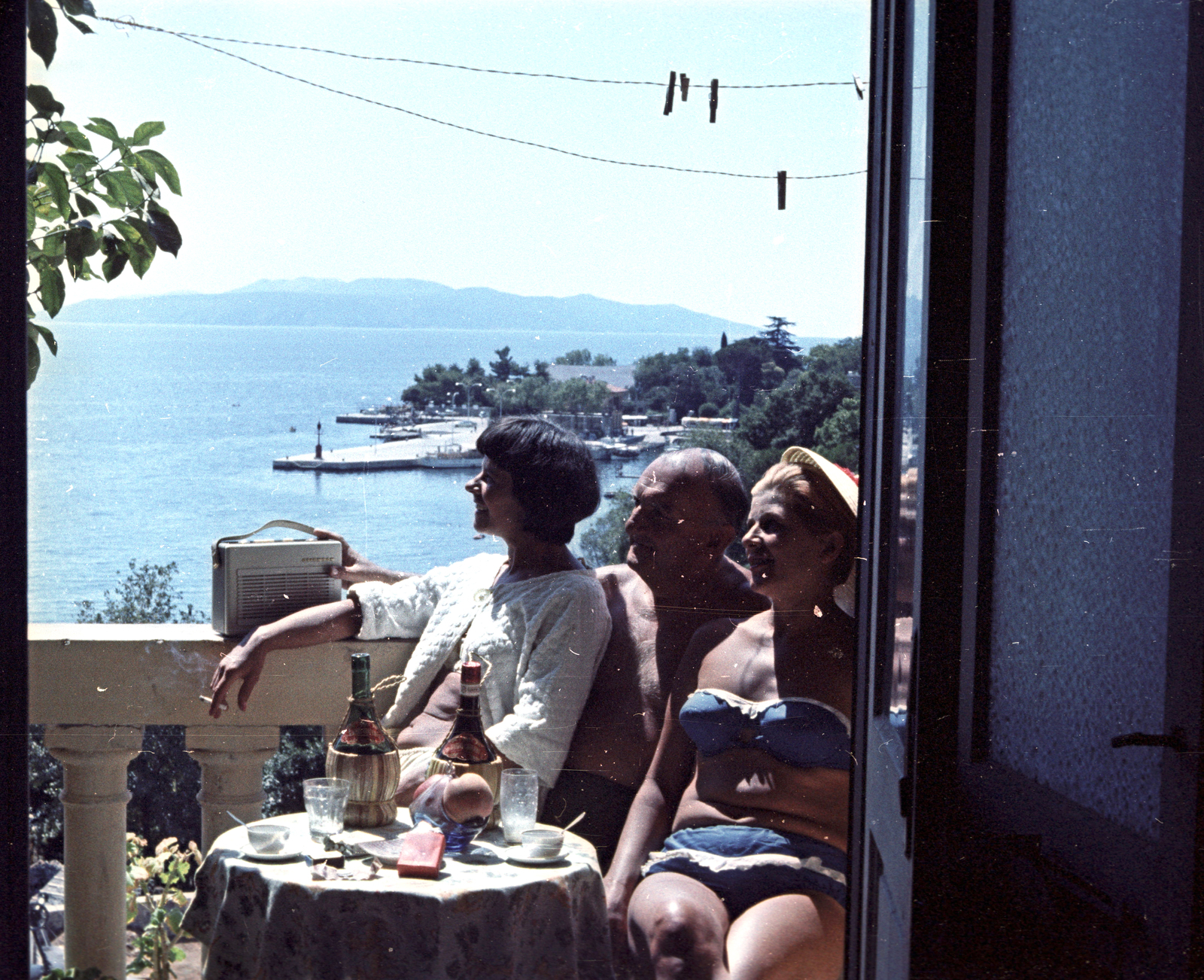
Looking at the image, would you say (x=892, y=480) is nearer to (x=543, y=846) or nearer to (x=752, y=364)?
(x=752, y=364)

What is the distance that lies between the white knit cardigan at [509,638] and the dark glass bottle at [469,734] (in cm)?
18

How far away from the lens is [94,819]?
2.16 m

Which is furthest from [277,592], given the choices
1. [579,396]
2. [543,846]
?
[543,846]

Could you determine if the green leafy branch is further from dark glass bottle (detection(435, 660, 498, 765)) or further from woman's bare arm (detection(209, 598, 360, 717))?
dark glass bottle (detection(435, 660, 498, 765))

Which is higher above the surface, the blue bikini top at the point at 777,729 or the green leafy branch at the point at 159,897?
the blue bikini top at the point at 777,729

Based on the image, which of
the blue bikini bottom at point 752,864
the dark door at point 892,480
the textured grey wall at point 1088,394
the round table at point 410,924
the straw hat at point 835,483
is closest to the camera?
the textured grey wall at point 1088,394

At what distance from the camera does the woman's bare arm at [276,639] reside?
2170mm

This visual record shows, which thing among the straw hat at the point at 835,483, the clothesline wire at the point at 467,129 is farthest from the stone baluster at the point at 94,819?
the straw hat at the point at 835,483

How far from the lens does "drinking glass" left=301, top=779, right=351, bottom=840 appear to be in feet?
5.68

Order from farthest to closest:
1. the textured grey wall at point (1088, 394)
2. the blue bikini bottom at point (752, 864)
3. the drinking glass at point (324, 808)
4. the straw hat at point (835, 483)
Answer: the straw hat at point (835, 483) < the blue bikini bottom at point (752, 864) < the drinking glass at point (324, 808) < the textured grey wall at point (1088, 394)

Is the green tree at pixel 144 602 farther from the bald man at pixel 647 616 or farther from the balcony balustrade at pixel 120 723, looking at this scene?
the bald man at pixel 647 616

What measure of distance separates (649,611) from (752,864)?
52 centimetres

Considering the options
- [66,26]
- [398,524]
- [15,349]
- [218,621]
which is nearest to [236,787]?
[218,621]

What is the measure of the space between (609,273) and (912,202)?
637mm
